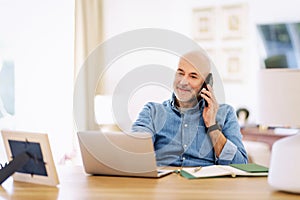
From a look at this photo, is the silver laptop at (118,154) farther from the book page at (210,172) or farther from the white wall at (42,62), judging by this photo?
the white wall at (42,62)

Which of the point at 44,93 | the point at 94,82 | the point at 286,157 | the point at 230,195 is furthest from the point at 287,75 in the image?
the point at 94,82

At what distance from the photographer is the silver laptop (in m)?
1.67

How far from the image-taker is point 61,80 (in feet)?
12.6

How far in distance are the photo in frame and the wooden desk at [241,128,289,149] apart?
2.77 metres

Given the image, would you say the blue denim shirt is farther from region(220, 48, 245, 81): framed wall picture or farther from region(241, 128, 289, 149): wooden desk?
region(220, 48, 245, 81): framed wall picture

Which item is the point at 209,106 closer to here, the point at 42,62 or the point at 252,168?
→ the point at 252,168

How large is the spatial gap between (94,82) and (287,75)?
121 inches

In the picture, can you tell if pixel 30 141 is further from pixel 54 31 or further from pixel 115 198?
pixel 54 31

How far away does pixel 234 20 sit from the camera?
4.52 meters

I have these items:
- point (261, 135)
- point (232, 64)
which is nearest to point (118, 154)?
point (261, 135)

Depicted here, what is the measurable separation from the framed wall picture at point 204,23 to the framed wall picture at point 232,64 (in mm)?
236

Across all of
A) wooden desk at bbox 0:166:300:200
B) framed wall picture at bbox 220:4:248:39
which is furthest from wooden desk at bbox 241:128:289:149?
wooden desk at bbox 0:166:300:200

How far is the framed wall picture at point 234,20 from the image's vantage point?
4484 mm

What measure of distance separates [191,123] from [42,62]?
5.60 ft
